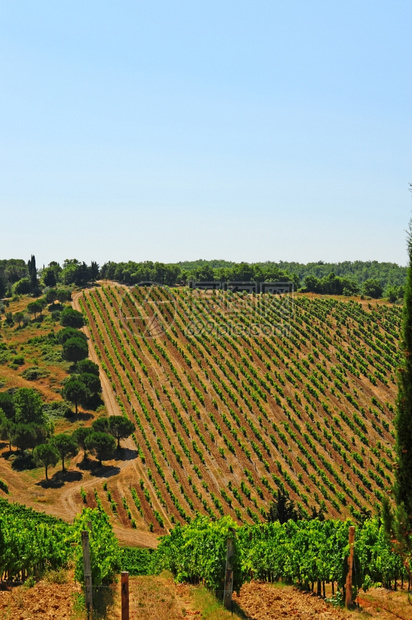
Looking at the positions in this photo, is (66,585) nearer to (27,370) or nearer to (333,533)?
(333,533)

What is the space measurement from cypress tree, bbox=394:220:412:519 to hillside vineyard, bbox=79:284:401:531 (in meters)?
18.7

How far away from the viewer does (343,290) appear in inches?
5782

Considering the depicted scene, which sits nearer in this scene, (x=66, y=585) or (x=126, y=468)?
(x=66, y=585)

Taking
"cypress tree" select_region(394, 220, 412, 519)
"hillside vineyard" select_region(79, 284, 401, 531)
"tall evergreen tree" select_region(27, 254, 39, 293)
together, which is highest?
"tall evergreen tree" select_region(27, 254, 39, 293)

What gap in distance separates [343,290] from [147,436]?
93492 mm

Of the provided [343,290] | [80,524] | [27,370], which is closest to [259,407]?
[27,370]

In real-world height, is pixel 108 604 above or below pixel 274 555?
above

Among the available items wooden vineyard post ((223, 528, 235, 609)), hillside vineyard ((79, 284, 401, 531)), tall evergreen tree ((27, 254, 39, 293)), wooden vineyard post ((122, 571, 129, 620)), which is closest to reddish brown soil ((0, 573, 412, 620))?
wooden vineyard post ((223, 528, 235, 609))

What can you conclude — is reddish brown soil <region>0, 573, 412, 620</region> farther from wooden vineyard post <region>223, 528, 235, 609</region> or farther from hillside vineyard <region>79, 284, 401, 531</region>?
hillside vineyard <region>79, 284, 401, 531</region>

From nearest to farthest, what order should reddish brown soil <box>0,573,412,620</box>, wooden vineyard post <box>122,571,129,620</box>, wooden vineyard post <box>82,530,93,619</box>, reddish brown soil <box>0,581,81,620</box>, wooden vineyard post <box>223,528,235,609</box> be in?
wooden vineyard post <box>122,571,129,620</box> < wooden vineyard post <box>82,530,93,619</box> < reddish brown soil <box>0,581,81,620</box> < reddish brown soil <box>0,573,412,620</box> < wooden vineyard post <box>223,528,235,609</box>

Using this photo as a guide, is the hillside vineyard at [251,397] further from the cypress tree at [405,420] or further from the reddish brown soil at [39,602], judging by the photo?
the reddish brown soil at [39,602]

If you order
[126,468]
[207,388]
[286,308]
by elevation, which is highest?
[286,308]

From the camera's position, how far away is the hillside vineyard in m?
60.2

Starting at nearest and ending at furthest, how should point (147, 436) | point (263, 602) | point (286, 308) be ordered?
point (263, 602) → point (147, 436) → point (286, 308)
